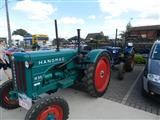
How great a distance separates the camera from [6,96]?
3787 millimetres

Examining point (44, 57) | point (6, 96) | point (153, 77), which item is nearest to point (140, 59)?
point (153, 77)

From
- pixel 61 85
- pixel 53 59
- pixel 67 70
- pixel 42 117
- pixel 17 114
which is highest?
pixel 53 59

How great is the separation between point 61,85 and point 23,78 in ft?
2.94

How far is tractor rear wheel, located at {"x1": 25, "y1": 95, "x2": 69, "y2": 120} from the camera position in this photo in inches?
103

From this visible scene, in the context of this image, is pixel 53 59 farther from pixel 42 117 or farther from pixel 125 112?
pixel 125 112

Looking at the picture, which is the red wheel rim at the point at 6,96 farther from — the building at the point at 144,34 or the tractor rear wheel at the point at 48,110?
the building at the point at 144,34

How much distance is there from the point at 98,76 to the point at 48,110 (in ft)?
6.29

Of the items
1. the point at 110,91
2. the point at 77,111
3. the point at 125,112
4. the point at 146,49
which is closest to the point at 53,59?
the point at 77,111

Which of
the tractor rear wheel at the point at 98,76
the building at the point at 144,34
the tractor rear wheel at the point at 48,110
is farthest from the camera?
the building at the point at 144,34

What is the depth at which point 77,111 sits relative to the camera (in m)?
3.78

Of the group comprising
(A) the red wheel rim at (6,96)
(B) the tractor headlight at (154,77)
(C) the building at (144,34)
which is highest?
(C) the building at (144,34)

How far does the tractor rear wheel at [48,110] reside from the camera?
2.62 meters

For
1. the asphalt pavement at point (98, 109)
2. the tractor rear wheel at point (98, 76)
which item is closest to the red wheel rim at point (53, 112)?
A: the asphalt pavement at point (98, 109)

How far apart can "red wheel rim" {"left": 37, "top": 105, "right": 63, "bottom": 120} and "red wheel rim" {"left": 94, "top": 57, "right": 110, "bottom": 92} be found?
1462 mm
